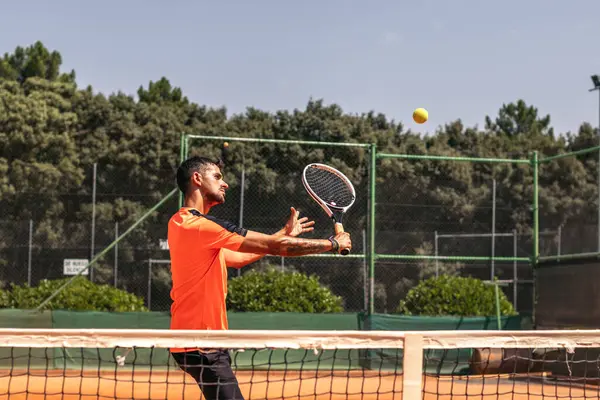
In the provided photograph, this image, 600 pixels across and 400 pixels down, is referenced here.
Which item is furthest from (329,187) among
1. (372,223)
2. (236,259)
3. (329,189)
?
(372,223)

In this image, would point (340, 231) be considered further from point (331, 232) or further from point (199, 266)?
point (331, 232)

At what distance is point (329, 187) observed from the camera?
6004 mm

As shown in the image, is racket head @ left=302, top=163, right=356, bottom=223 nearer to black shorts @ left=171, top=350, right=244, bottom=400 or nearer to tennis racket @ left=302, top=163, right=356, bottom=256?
tennis racket @ left=302, top=163, right=356, bottom=256

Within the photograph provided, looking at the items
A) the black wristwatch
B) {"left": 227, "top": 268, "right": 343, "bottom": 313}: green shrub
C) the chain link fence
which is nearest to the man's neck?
the black wristwatch

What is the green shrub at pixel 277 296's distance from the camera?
14.3 metres

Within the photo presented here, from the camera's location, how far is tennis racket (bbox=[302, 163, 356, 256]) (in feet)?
19.1

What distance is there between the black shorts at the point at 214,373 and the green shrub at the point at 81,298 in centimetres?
987

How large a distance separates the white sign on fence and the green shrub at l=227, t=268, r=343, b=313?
5636 mm

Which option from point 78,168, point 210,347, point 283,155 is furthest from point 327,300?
point 78,168

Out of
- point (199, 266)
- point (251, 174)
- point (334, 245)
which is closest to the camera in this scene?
point (199, 266)

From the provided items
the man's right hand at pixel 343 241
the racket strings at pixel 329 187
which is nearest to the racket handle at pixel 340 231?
the man's right hand at pixel 343 241

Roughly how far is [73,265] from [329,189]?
14.1 metres

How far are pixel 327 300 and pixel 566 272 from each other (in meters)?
3.63

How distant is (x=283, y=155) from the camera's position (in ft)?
84.9
